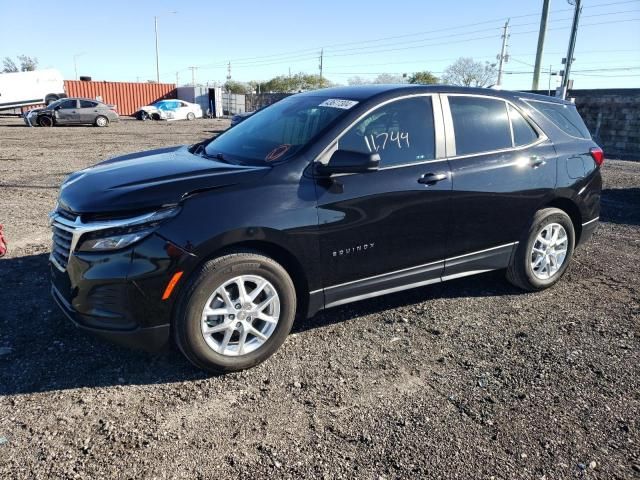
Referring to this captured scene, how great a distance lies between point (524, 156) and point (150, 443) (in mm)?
3576

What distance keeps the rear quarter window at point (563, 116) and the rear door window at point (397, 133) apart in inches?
52.3

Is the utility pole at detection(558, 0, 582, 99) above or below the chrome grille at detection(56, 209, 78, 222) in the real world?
above

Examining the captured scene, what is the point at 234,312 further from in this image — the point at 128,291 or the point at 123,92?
the point at 123,92

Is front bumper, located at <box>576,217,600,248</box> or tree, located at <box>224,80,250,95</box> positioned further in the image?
tree, located at <box>224,80,250,95</box>

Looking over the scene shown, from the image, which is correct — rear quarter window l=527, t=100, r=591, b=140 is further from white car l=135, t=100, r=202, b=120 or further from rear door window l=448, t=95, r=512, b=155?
white car l=135, t=100, r=202, b=120

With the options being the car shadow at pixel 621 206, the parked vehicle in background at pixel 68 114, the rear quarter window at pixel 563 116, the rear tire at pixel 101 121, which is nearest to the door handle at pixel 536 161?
the rear quarter window at pixel 563 116

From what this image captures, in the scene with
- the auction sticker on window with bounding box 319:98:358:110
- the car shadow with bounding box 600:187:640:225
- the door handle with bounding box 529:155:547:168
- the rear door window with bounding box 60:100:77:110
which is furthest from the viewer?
the rear door window with bounding box 60:100:77:110

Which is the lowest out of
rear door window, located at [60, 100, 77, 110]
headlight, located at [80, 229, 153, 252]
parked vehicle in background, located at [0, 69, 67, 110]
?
headlight, located at [80, 229, 153, 252]

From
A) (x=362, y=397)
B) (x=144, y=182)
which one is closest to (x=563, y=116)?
(x=362, y=397)

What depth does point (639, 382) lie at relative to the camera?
3.23 meters

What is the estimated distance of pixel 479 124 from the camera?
4168 millimetres

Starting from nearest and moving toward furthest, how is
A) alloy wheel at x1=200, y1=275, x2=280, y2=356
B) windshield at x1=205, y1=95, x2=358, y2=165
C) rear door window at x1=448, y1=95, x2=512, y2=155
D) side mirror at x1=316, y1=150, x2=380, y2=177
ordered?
1. alloy wheel at x1=200, y1=275, x2=280, y2=356
2. side mirror at x1=316, y1=150, x2=380, y2=177
3. windshield at x1=205, y1=95, x2=358, y2=165
4. rear door window at x1=448, y1=95, x2=512, y2=155

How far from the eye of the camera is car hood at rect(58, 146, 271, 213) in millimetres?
2938

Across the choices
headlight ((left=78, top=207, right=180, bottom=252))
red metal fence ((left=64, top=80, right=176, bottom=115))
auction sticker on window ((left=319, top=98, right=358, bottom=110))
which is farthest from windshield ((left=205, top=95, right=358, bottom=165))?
red metal fence ((left=64, top=80, right=176, bottom=115))
